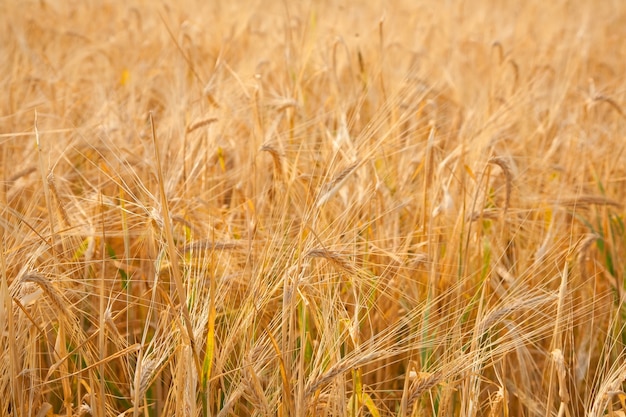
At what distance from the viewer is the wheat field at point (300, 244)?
93cm

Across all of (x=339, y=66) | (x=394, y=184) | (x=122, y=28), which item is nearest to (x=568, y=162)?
(x=394, y=184)

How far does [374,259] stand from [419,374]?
0.45 meters

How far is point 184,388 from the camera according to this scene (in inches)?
34.8

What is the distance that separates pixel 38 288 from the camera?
951mm

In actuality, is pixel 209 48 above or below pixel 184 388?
above

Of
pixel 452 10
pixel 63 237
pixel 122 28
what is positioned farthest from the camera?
pixel 452 10

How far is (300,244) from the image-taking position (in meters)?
0.90

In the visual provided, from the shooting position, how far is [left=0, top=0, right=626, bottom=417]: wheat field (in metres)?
0.93

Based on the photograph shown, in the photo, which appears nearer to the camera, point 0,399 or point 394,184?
point 0,399

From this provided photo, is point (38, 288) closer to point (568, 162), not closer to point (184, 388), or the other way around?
point (184, 388)

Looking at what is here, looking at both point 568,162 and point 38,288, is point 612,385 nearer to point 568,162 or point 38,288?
point 38,288

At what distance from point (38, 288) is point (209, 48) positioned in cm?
241

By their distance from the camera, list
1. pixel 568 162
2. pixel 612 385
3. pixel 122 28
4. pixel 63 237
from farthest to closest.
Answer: pixel 122 28 → pixel 568 162 → pixel 63 237 → pixel 612 385

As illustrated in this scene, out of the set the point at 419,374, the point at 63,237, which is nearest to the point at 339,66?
the point at 63,237
